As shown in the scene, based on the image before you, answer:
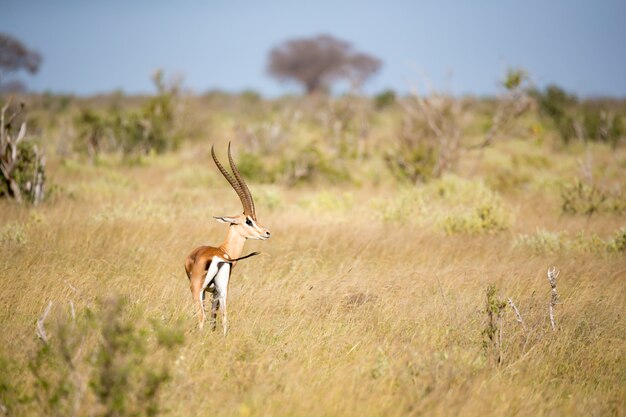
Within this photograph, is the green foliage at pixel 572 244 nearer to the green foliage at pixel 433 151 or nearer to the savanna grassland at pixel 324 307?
the savanna grassland at pixel 324 307

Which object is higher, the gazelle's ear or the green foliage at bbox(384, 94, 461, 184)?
the green foliage at bbox(384, 94, 461, 184)

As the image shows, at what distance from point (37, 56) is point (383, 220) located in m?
21.2

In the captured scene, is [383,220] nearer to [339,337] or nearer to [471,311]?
[471,311]

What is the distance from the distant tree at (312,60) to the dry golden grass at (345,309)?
52.6 metres

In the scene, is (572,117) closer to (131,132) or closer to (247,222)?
(131,132)

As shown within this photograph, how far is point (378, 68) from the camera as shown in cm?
5756

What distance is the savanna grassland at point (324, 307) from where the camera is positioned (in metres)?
3.73

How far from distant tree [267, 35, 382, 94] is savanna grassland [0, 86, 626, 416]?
4922 centimetres

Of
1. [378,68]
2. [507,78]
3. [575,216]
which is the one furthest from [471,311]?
[378,68]

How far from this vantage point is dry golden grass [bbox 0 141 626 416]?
12.8 ft

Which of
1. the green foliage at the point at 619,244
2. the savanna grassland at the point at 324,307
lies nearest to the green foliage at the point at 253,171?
the savanna grassland at the point at 324,307

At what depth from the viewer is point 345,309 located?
559 cm

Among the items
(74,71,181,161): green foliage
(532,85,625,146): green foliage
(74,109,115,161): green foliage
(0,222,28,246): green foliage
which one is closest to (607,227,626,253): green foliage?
(0,222,28,246): green foliage

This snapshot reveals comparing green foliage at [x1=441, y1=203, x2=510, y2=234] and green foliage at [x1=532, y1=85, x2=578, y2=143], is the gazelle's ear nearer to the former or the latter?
green foliage at [x1=441, y1=203, x2=510, y2=234]
